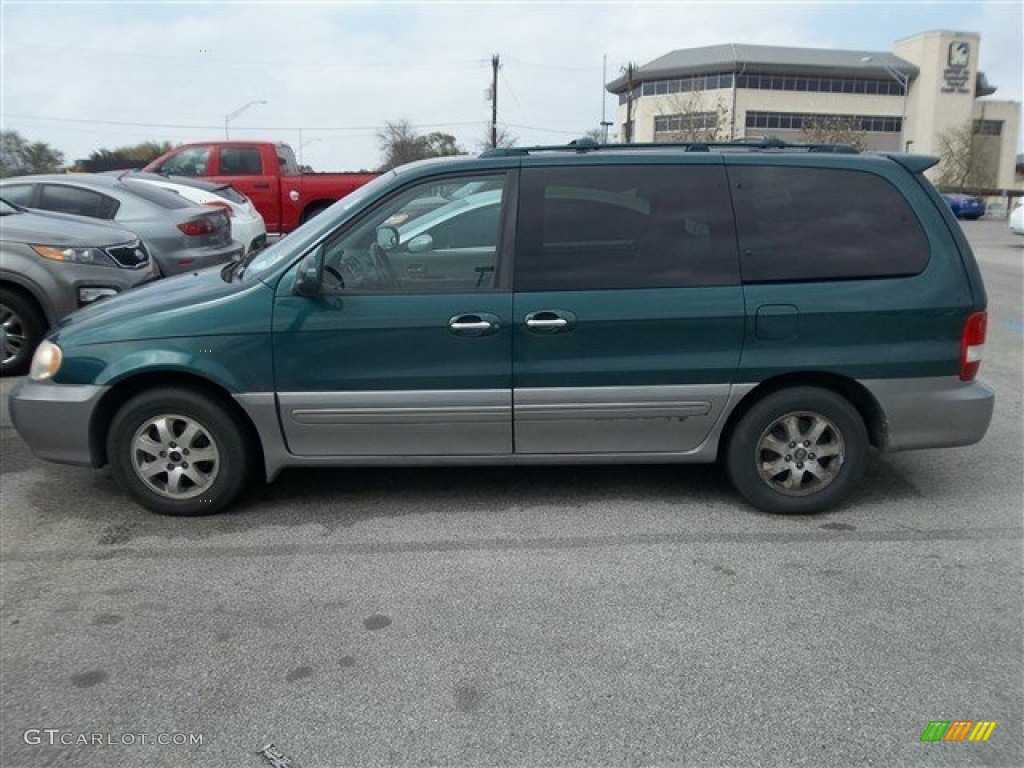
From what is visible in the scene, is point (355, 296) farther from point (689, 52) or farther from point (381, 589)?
point (689, 52)

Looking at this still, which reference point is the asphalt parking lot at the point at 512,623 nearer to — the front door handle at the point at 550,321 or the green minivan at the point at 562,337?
the green minivan at the point at 562,337

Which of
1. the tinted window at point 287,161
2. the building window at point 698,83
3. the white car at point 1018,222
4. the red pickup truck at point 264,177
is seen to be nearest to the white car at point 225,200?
the red pickup truck at point 264,177

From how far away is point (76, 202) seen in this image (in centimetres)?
881

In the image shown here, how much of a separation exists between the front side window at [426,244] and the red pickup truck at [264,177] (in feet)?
35.5

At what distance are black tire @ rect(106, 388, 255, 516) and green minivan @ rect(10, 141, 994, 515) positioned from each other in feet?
0.04

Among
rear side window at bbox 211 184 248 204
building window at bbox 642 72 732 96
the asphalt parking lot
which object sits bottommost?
the asphalt parking lot

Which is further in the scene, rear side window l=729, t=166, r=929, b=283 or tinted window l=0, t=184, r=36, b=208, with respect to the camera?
tinted window l=0, t=184, r=36, b=208

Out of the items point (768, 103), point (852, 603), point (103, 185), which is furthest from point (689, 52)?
point (852, 603)

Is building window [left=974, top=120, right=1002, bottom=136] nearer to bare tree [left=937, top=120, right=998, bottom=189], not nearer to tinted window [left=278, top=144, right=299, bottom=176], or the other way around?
bare tree [left=937, top=120, right=998, bottom=189]

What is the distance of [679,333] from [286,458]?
6.79ft

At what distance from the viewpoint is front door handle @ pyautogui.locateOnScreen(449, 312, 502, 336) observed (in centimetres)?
414

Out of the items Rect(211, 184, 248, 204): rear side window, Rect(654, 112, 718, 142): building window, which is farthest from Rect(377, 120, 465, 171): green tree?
Rect(211, 184, 248, 204): rear side window

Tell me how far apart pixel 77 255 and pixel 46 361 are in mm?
3345

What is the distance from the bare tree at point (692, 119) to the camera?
4822cm
